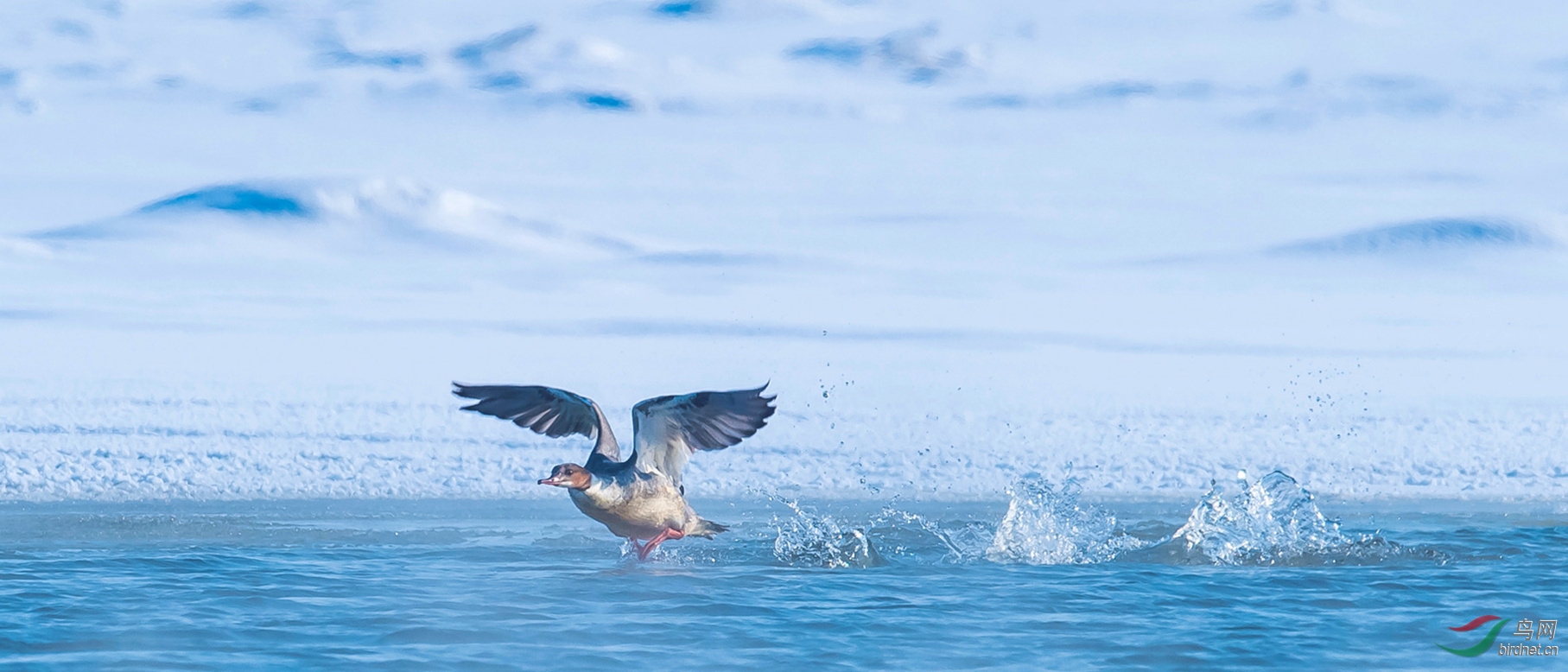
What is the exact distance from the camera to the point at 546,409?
9.24m

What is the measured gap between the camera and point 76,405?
51.1 ft

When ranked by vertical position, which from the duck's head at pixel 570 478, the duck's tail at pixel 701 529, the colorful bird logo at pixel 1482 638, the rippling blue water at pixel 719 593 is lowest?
the colorful bird logo at pixel 1482 638

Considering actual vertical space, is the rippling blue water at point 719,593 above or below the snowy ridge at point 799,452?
below

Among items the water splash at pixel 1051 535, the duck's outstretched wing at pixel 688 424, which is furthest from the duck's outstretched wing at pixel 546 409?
the water splash at pixel 1051 535

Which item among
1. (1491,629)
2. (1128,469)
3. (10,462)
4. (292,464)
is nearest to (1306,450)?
(1128,469)

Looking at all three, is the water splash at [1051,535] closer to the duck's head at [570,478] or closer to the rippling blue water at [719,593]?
the rippling blue water at [719,593]

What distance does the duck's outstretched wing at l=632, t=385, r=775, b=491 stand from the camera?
8.64m

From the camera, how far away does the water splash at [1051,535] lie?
9250 millimetres

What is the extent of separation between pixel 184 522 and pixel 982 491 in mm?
5863

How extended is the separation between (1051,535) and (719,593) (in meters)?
2.49

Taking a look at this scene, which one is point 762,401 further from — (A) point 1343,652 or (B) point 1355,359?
(B) point 1355,359

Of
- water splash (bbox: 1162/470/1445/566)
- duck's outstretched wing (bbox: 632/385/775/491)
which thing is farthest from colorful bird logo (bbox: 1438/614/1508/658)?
duck's outstretched wing (bbox: 632/385/775/491)

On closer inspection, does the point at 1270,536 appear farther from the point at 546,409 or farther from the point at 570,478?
the point at 546,409

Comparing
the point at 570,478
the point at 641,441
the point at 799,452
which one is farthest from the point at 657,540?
the point at 799,452
